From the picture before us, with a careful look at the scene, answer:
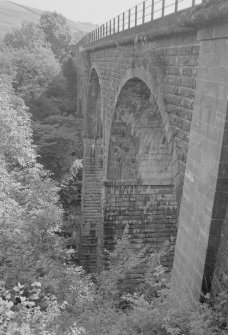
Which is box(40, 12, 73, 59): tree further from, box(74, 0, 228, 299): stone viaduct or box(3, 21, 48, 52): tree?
box(74, 0, 228, 299): stone viaduct

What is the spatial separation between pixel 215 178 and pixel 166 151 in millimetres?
7190

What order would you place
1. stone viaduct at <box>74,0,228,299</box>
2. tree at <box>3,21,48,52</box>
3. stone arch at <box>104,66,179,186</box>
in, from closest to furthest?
stone viaduct at <box>74,0,228,299</box>
stone arch at <box>104,66,179,186</box>
tree at <box>3,21,48,52</box>

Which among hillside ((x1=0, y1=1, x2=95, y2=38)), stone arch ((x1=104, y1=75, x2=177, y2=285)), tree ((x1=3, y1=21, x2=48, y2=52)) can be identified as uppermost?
hillside ((x1=0, y1=1, x2=95, y2=38))

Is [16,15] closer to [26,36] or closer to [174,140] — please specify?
[26,36]

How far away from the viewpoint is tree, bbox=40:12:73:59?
42969 mm

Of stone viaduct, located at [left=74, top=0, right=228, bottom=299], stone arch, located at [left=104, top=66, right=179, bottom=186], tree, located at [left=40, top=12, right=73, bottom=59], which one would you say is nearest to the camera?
stone viaduct, located at [left=74, top=0, right=228, bottom=299]

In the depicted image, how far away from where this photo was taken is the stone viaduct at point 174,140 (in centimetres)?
467

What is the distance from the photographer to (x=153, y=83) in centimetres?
723

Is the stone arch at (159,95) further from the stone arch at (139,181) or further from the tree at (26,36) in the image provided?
the tree at (26,36)

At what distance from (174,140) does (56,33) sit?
41.1 metres

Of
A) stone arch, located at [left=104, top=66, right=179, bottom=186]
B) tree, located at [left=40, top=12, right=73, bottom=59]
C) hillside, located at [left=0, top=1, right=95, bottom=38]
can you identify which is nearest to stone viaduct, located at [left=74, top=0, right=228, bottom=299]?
stone arch, located at [left=104, top=66, right=179, bottom=186]

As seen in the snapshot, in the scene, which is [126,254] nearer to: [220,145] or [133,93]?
[133,93]

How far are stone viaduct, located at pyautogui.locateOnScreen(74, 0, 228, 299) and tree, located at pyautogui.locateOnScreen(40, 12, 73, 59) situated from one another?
31191mm

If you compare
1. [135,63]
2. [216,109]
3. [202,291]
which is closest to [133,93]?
[135,63]
